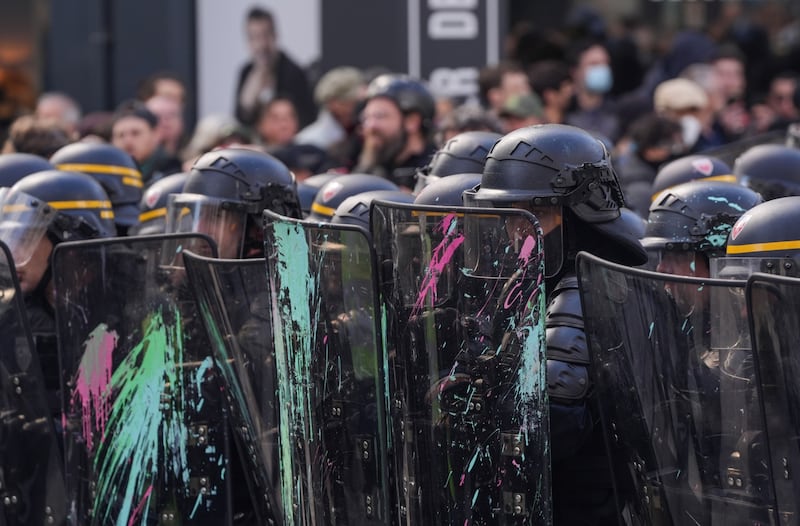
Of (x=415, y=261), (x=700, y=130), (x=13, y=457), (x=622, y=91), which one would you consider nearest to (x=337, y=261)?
(x=415, y=261)

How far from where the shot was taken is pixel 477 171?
16.9 feet

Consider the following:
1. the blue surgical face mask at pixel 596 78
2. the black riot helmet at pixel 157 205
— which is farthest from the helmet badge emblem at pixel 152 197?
the blue surgical face mask at pixel 596 78

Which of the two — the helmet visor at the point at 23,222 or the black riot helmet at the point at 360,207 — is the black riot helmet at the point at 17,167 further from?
the black riot helmet at the point at 360,207

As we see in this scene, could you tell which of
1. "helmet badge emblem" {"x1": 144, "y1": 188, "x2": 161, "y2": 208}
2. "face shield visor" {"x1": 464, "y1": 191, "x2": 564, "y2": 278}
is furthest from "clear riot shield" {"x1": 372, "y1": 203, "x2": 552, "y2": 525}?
"helmet badge emblem" {"x1": 144, "y1": 188, "x2": 161, "y2": 208}

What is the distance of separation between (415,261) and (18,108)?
33.4 feet

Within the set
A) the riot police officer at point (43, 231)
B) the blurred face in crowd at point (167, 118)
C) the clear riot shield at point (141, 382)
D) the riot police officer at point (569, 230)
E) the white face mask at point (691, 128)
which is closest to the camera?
the riot police officer at point (569, 230)

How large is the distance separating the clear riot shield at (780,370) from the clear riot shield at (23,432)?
2.22 m

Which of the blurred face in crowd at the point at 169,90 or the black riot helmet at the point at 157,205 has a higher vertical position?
the blurred face in crowd at the point at 169,90

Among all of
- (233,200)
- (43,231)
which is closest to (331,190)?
(233,200)

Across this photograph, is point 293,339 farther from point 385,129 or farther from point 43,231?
point 385,129

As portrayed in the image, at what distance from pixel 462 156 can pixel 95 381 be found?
5.29 feet

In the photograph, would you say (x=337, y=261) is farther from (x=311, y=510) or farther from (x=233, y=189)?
(x=233, y=189)

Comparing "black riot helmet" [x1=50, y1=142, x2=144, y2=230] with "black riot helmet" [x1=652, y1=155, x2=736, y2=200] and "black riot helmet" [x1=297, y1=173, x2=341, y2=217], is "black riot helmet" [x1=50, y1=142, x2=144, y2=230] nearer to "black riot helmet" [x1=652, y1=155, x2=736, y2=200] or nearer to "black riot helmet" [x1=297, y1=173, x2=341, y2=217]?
"black riot helmet" [x1=297, y1=173, x2=341, y2=217]

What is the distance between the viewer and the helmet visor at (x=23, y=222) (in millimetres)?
4887
